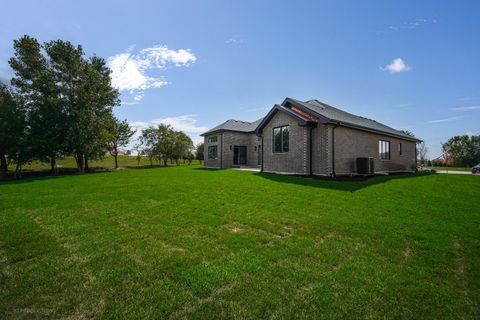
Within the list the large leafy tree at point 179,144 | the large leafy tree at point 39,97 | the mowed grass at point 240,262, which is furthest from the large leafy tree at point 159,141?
the mowed grass at point 240,262

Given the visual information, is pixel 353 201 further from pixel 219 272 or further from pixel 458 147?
pixel 458 147

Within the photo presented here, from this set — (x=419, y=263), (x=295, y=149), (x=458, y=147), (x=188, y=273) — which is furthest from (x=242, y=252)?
(x=458, y=147)

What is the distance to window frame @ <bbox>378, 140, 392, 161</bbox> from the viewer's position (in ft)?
60.8

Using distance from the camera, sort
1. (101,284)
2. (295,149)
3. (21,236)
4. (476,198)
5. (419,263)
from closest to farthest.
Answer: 1. (101,284)
2. (419,263)
3. (21,236)
4. (476,198)
5. (295,149)

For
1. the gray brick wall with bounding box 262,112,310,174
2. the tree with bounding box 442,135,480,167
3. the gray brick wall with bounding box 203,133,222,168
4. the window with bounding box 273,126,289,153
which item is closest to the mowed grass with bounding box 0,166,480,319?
the gray brick wall with bounding box 262,112,310,174

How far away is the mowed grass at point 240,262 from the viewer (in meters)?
2.59

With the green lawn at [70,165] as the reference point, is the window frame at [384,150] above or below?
above

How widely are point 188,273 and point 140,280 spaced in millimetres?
619

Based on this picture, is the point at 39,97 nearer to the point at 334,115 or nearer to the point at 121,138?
the point at 121,138

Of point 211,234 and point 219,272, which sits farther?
point 211,234

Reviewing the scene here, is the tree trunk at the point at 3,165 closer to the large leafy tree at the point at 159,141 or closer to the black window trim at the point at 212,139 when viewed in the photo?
the large leafy tree at the point at 159,141

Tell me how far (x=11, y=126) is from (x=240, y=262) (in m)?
27.9

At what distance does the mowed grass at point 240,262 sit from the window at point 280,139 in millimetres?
9068

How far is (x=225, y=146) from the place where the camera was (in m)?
25.6
